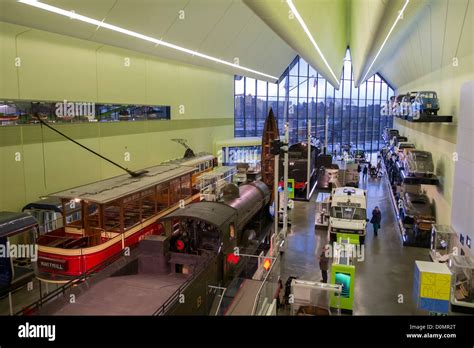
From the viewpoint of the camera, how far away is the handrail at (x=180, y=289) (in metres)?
6.26

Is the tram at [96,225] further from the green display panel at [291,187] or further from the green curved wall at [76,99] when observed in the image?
the green display panel at [291,187]

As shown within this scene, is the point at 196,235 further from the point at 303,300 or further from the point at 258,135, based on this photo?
the point at 258,135

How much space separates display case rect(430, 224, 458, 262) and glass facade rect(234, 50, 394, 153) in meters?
25.4

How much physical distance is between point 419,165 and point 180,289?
1188 cm

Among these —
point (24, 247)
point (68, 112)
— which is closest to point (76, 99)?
point (68, 112)

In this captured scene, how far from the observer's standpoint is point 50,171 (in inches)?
532

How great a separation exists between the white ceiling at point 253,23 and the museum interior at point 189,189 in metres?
0.09

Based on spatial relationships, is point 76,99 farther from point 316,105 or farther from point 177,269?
point 316,105

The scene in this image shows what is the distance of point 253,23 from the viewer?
21578mm

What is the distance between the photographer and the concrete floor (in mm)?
10062

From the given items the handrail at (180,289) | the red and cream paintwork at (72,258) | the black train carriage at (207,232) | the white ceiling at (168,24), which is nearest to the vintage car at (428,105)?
the black train carriage at (207,232)

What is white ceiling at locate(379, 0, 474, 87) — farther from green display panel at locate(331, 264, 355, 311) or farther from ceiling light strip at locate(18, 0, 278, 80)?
ceiling light strip at locate(18, 0, 278, 80)

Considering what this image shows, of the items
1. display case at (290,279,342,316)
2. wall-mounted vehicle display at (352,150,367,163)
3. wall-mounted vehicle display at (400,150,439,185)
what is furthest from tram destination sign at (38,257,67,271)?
wall-mounted vehicle display at (352,150,367,163)

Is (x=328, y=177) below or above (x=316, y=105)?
below
